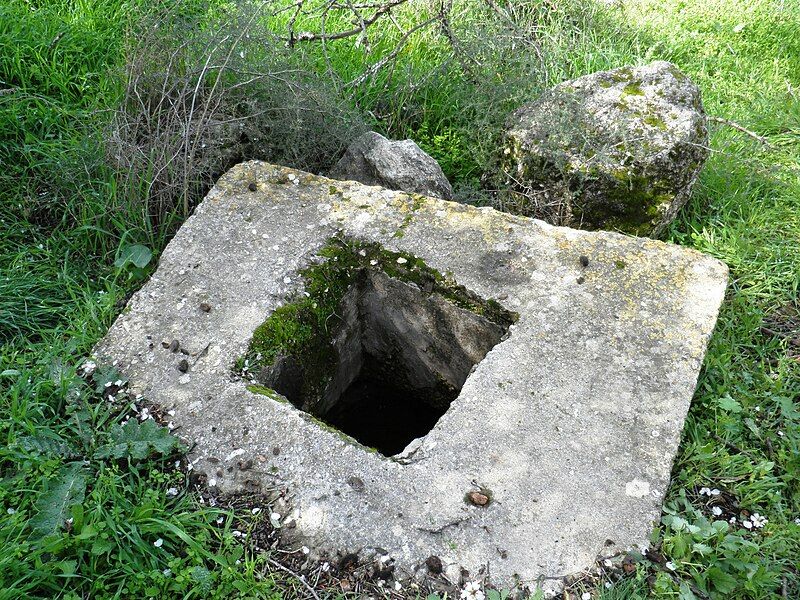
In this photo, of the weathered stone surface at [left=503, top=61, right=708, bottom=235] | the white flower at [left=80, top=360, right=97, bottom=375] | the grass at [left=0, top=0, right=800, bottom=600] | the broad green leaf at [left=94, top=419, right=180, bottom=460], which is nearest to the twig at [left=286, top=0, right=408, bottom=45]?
the grass at [left=0, top=0, right=800, bottom=600]

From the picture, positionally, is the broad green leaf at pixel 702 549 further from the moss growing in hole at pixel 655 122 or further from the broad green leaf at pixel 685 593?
the moss growing in hole at pixel 655 122

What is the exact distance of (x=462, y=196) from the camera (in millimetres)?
3695

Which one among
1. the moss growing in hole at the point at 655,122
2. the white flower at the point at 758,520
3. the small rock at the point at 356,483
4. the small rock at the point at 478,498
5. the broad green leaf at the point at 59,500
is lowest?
the white flower at the point at 758,520

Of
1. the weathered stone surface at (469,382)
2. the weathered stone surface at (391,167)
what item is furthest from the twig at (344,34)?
the weathered stone surface at (469,382)

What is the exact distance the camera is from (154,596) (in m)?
1.93

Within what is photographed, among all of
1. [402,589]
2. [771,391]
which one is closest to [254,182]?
[402,589]

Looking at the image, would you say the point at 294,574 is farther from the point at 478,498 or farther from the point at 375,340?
the point at 375,340

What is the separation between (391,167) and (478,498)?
5.94ft

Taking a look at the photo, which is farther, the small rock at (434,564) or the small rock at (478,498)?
the small rock at (478,498)

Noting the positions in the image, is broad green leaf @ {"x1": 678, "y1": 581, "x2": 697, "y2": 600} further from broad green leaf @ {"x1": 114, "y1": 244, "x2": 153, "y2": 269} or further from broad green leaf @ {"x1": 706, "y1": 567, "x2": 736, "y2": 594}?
broad green leaf @ {"x1": 114, "y1": 244, "x2": 153, "y2": 269}

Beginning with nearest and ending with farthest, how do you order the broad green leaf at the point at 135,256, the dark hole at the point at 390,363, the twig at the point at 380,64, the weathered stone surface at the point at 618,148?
the dark hole at the point at 390,363 → the broad green leaf at the point at 135,256 → the weathered stone surface at the point at 618,148 → the twig at the point at 380,64

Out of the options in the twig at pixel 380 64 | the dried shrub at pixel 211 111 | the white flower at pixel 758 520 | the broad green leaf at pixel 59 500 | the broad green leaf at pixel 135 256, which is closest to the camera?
the broad green leaf at pixel 59 500

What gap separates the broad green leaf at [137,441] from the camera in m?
2.20

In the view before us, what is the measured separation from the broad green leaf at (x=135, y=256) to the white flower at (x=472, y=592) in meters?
Result: 1.92
